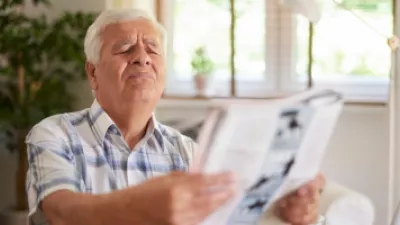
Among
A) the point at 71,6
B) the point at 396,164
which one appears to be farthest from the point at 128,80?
the point at 71,6

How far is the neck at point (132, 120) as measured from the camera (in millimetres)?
1359

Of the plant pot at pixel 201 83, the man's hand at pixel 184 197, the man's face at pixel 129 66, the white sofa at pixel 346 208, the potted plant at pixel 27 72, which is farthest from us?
the plant pot at pixel 201 83

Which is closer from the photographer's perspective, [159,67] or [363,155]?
[159,67]

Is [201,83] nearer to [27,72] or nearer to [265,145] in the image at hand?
[27,72]

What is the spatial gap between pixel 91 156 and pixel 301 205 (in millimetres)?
470

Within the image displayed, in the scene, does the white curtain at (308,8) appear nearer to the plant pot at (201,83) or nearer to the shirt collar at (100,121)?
the shirt collar at (100,121)

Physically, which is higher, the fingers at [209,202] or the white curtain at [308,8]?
the white curtain at [308,8]

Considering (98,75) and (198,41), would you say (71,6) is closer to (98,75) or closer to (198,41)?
(198,41)

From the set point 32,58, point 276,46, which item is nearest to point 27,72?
point 32,58

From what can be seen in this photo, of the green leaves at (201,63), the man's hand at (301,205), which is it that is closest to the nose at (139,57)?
the man's hand at (301,205)

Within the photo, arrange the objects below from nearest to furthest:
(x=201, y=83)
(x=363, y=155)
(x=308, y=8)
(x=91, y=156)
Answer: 1. (x=91, y=156)
2. (x=308, y=8)
3. (x=363, y=155)
4. (x=201, y=83)

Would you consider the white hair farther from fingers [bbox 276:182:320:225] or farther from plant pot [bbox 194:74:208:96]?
plant pot [bbox 194:74:208:96]

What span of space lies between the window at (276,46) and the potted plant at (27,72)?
1.60ft

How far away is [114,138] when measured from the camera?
4.52ft
